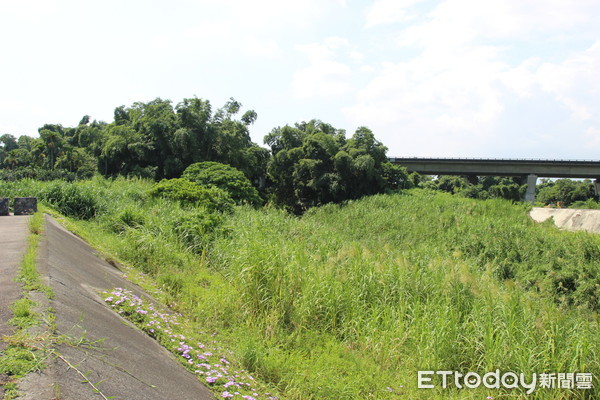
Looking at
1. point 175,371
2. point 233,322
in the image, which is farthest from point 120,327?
point 233,322

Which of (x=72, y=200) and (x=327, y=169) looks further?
(x=327, y=169)

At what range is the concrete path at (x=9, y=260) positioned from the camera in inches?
119

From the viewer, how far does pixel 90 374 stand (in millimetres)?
2549

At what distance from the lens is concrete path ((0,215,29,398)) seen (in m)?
3.03

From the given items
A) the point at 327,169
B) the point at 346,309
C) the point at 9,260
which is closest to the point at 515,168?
the point at 327,169

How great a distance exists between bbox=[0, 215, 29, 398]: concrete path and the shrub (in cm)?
1009

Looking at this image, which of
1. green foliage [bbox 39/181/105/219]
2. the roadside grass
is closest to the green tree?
green foliage [bbox 39/181/105/219]

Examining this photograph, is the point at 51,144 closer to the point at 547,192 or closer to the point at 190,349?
the point at 190,349

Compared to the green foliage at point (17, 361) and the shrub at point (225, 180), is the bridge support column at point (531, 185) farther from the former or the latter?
the green foliage at point (17, 361)

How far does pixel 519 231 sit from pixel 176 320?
45.8 feet

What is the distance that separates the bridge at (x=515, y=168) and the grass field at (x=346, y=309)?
1019 inches

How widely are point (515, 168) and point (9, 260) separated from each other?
3868 centimetres

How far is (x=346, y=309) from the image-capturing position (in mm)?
6230

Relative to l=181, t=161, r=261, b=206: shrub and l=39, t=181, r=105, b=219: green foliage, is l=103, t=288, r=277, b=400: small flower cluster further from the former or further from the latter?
l=181, t=161, r=261, b=206: shrub
